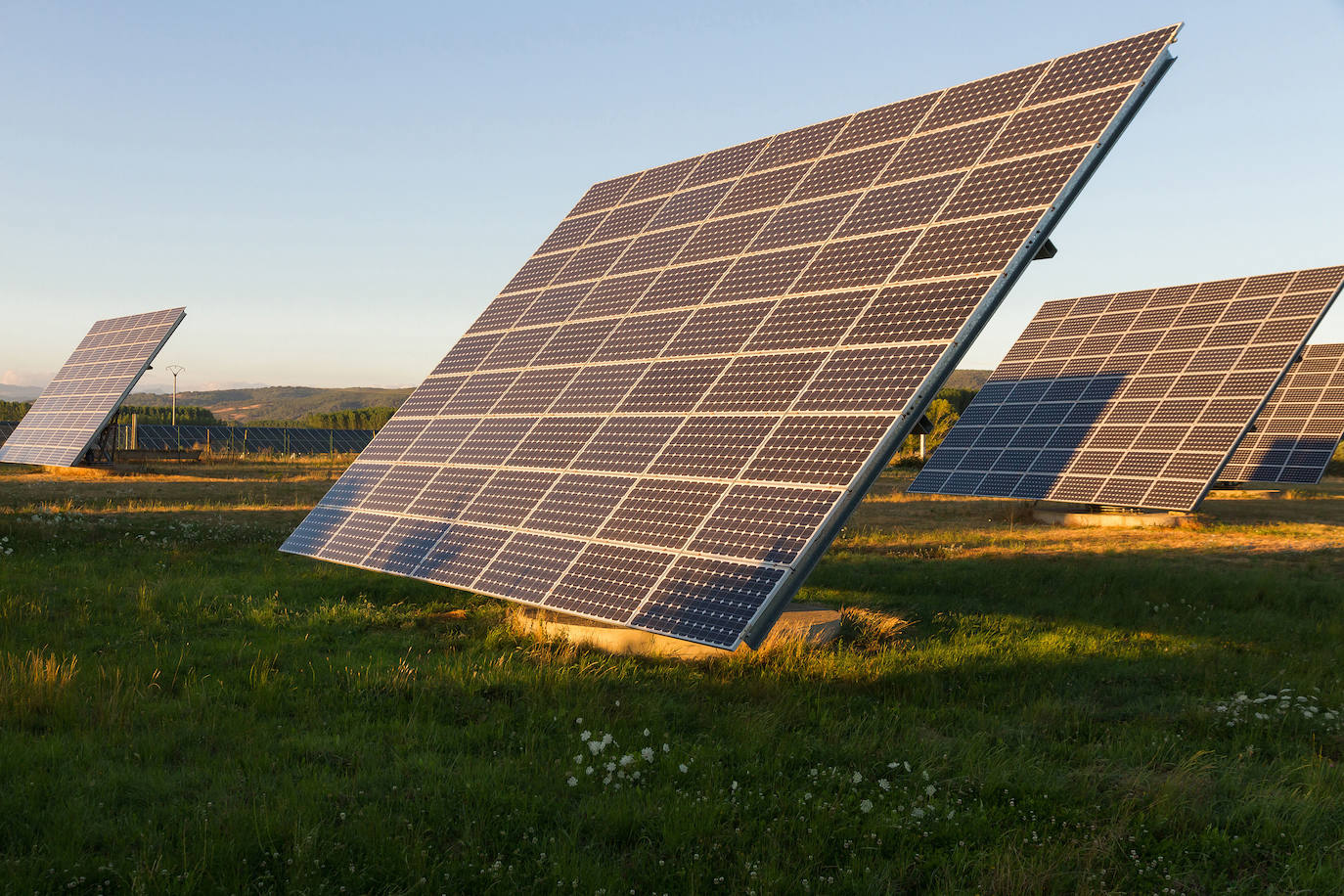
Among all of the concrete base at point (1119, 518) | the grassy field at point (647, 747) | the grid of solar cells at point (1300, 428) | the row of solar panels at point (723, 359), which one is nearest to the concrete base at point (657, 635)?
the grassy field at point (647, 747)

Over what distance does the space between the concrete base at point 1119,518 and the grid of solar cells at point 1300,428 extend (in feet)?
35.6

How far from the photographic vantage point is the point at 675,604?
8.98 m

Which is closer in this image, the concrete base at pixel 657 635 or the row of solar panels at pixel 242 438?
the concrete base at pixel 657 635

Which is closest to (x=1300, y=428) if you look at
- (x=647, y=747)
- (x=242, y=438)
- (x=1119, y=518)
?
(x=1119, y=518)

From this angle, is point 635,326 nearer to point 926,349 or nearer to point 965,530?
point 926,349

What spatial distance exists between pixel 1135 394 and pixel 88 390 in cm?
4254

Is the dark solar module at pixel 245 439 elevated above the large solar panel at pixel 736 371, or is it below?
below

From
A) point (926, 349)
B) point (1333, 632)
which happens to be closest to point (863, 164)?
point (926, 349)

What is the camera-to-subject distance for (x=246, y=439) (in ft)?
226

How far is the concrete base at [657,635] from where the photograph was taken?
10562mm

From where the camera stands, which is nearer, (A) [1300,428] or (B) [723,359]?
(B) [723,359]

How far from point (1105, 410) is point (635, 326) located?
2188 cm

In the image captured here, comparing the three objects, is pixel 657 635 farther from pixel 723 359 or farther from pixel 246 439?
pixel 246 439

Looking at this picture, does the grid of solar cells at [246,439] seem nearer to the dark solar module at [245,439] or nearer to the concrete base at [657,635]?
the dark solar module at [245,439]
